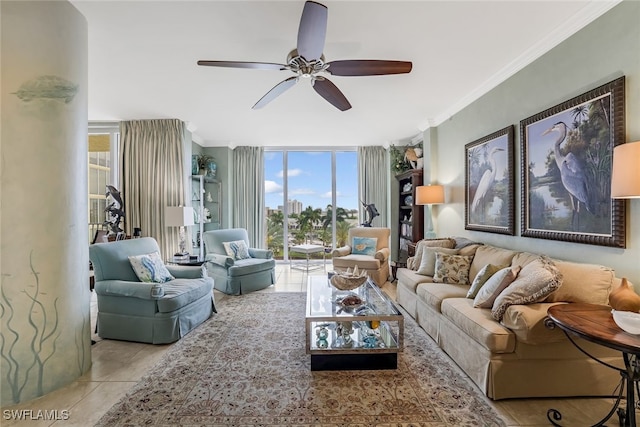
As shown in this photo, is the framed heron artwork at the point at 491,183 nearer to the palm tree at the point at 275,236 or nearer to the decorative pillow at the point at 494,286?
the decorative pillow at the point at 494,286

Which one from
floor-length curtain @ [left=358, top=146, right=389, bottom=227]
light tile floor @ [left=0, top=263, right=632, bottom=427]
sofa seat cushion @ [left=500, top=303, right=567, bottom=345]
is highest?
floor-length curtain @ [left=358, top=146, right=389, bottom=227]

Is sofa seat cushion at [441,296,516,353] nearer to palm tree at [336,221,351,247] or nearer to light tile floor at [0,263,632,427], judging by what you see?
light tile floor at [0,263,632,427]

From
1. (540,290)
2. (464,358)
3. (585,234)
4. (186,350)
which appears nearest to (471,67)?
(585,234)

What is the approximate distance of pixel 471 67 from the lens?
9.84 feet

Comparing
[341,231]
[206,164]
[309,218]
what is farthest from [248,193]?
[341,231]

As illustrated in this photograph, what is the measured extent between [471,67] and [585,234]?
1907 mm

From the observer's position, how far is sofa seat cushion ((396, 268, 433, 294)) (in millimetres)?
3273

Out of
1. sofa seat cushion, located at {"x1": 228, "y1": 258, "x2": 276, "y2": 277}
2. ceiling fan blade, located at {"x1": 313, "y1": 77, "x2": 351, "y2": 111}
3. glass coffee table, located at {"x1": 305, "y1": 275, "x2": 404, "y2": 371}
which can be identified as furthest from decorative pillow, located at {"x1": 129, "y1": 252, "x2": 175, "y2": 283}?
ceiling fan blade, located at {"x1": 313, "y1": 77, "x2": 351, "y2": 111}

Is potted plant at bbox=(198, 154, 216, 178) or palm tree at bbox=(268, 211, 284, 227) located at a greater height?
potted plant at bbox=(198, 154, 216, 178)

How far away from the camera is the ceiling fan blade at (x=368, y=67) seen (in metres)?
2.23

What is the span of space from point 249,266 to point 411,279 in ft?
7.81

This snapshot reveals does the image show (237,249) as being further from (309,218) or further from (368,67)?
(368,67)

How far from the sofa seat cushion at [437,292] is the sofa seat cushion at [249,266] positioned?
97.4 inches

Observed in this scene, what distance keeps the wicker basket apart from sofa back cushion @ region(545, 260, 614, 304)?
4.82 ft
